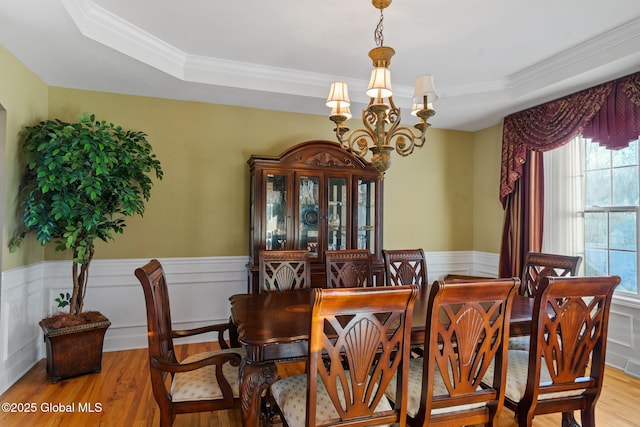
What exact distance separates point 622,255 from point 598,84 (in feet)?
5.03

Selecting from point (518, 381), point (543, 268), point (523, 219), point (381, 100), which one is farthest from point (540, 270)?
point (381, 100)

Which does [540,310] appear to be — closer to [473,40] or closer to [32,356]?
[473,40]

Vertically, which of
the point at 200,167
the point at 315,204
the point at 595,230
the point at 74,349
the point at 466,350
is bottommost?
the point at 74,349

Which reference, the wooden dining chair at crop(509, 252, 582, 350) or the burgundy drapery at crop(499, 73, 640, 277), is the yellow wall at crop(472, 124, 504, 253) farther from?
the wooden dining chair at crop(509, 252, 582, 350)

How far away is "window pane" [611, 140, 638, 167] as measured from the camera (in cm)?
307

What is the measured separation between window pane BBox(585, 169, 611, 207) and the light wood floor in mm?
1509

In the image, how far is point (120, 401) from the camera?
8.07 ft

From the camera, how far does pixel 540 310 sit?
166 centimetres

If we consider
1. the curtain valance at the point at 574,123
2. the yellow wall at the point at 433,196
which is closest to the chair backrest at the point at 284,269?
the yellow wall at the point at 433,196

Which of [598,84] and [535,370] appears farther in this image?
[598,84]

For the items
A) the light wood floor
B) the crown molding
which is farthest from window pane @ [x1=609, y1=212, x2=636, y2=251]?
the crown molding

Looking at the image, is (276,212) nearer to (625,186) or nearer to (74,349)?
(74,349)

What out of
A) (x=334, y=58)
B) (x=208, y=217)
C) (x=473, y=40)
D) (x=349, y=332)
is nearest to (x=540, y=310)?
(x=349, y=332)

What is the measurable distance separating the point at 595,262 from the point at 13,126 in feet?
17.0
